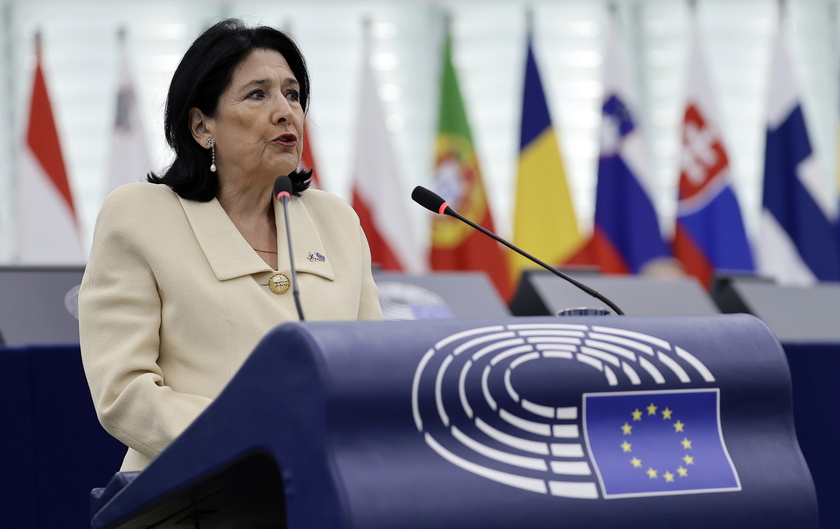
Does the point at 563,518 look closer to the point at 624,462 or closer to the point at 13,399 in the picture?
the point at 624,462

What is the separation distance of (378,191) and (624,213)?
4.85 ft

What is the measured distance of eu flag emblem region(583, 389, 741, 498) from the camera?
106 cm

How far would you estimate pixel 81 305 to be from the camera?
4.97 feet

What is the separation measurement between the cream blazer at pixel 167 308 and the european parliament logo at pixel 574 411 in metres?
0.50

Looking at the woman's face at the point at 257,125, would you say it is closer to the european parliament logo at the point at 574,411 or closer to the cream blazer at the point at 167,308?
the cream blazer at the point at 167,308

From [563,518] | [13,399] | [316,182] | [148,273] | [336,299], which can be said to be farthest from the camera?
[316,182]

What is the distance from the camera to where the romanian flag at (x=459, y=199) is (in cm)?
635

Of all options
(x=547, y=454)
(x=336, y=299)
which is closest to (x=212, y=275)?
(x=336, y=299)

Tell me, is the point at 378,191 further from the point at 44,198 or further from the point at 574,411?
the point at 574,411

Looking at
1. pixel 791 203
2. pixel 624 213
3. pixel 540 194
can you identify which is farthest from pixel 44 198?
pixel 791 203

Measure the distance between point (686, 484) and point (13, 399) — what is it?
1.64 meters

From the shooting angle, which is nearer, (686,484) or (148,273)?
(686,484)

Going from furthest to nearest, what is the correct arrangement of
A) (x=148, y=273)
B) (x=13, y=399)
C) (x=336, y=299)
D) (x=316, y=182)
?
(x=316, y=182) → (x=13, y=399) → (x=336, y=299) → (x=148, y=273)

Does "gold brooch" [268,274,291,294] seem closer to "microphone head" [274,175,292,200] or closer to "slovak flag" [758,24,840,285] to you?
"microphone head" [274,175,292,200]
